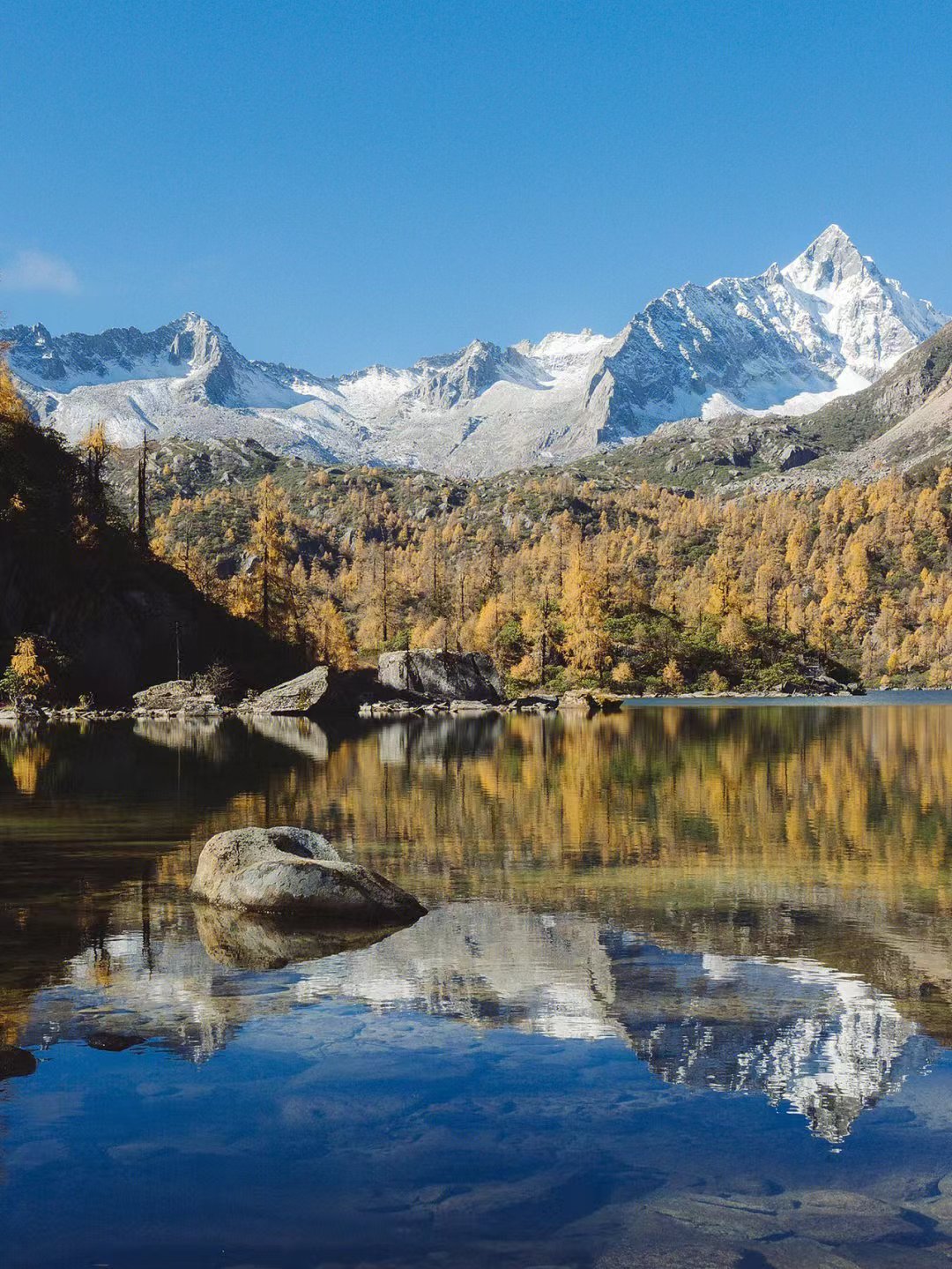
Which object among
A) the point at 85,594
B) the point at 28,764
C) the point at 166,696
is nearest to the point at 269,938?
the point at 28,764

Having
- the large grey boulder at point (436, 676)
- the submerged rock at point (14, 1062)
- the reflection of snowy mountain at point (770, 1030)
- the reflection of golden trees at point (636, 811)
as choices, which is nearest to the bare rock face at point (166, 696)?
the large grey boulder at point (436, 676)

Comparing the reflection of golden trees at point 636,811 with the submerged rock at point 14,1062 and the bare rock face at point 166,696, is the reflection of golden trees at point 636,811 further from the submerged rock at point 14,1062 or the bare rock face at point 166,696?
Answer: the bare rock face at point 166,696

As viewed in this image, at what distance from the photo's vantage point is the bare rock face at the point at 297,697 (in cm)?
9188

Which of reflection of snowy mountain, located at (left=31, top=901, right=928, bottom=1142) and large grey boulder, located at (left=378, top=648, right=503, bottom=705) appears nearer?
reflection of snowy mountain, located at (left=31, top=901, right=928, bottom=1142)

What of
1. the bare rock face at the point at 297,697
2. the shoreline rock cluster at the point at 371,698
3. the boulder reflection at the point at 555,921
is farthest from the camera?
the bare rock face at the point at 297,697

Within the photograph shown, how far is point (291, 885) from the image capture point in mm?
16875

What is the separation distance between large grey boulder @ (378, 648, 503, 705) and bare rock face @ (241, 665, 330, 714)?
1971cm

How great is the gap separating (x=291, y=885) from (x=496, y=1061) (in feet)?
23.4

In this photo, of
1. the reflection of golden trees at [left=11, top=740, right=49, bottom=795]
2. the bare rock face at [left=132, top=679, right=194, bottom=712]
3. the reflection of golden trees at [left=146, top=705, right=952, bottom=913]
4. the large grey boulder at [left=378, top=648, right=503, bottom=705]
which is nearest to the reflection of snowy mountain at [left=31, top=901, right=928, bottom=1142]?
the reflection of golden trees at [left=146, top=705, right=952, bottom=913]

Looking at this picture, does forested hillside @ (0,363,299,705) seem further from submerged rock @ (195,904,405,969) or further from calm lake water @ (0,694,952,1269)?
submerged rock @ (195,904,405,969)

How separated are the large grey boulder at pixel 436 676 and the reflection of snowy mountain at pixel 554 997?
97227 millimetres

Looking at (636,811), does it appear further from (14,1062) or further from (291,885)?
(14,1062)

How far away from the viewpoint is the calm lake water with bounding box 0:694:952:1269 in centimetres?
743

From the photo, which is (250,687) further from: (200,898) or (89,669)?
(200,898)
